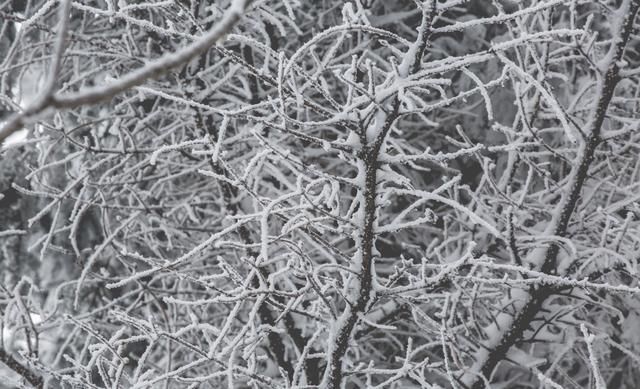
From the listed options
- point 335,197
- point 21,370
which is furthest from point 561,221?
point 21,370

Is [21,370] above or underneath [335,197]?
underneath

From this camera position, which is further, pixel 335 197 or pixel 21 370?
pixel 21 370

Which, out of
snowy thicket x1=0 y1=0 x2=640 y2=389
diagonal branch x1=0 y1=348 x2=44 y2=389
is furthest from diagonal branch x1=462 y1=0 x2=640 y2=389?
diagonal branch x1=0 y1=348 x2=44 y2=389

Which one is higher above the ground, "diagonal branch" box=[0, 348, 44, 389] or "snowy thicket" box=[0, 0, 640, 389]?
"snowy thicket" box=[0, 0, 640, 389]

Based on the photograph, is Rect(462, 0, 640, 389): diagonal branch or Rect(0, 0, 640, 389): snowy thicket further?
Rect(462, 0, 640, 389): diagonal branch

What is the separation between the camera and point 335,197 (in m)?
2.47

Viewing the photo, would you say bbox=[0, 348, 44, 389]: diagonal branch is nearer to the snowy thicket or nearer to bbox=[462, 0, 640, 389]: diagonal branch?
the snowy thicket

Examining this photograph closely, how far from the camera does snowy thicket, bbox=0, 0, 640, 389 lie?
1.99 meters

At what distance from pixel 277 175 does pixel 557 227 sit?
66.4 inches

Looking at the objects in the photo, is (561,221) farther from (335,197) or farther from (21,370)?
(21,370)

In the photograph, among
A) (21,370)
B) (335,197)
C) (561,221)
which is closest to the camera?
(335,197)

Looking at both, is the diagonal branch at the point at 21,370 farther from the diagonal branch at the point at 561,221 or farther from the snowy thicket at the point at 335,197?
the diagonal branch at the point at 561,221

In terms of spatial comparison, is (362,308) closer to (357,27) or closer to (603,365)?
(357,27)

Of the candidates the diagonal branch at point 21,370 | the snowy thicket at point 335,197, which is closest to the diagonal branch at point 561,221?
the snowy thicket at point 335,197
